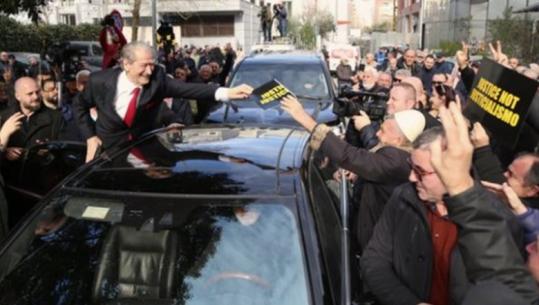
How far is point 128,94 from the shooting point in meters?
4.27

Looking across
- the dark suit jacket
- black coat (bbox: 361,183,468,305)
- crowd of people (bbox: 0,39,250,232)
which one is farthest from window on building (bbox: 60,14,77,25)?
black coat (bbox: 361,183,468,305)

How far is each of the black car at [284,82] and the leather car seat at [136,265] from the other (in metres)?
3.94

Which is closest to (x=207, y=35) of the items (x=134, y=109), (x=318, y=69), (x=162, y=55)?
(x=162, y=55)

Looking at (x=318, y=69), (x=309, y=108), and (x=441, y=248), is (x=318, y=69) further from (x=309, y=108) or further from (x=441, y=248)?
(x=441, y=248)

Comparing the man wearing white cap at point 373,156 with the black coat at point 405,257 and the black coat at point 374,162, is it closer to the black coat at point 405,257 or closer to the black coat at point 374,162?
the black coat at point 374,162

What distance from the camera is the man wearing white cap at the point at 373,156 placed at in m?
3.27

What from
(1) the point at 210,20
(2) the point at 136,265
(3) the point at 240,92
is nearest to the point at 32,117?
(3) the point at 240,92

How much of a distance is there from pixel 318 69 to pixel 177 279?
5.87 meters

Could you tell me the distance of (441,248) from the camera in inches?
100

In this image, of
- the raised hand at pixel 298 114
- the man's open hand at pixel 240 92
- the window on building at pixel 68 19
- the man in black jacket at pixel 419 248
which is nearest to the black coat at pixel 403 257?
the man in black jacket at pixel 419 248

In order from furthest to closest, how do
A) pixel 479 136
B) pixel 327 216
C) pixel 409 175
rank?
pixel 479 136 < pixel 409 175 < pixel 327 216

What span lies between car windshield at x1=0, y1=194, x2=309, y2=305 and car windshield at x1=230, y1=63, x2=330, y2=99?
16.8ft

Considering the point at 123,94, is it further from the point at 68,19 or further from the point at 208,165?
the point at 68,19

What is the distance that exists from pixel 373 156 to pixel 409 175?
218 mm
